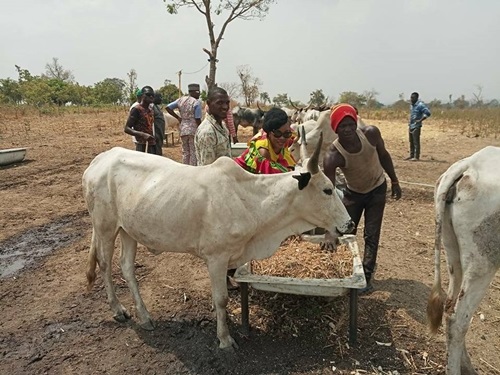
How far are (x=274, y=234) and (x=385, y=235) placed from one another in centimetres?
323

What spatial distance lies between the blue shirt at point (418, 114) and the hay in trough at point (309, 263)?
904 cm

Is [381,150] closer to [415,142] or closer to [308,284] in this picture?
[308,284]

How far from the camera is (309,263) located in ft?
13.5

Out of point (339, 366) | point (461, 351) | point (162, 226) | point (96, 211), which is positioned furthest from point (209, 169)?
point (461, 351)

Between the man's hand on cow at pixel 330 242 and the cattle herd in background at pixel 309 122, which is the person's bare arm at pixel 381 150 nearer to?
the cattle herd in background at pixel 309 122

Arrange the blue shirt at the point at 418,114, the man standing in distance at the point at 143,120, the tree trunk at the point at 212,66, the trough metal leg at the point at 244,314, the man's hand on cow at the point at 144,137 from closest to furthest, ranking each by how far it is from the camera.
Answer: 1. the trough metal leg at the point at 244,314
2. the man's hand on cow at the point at 144,137
3. the man standing in distance at the point at 143,120
4. the blue shirt at the point at 418,114
5. the tree trunk at the point at 212,66

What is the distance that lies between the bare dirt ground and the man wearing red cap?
0.74m

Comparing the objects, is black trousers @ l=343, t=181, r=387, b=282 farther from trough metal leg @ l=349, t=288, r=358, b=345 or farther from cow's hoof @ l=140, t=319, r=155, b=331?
cow's hoof @ l=140, t=319, r=155, b=331

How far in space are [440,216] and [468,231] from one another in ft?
0.69

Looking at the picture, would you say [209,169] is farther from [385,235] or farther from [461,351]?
[385,235]

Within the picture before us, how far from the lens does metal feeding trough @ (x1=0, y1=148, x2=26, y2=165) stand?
35.0ft

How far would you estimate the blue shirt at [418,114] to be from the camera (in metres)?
12.2

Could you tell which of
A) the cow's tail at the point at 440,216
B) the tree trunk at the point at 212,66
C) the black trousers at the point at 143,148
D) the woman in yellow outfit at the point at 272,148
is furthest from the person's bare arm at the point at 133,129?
the tree trunk at the point at 212,66

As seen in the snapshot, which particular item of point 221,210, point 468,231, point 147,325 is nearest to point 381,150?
point 468,231
